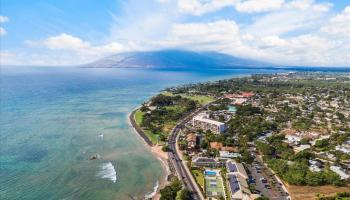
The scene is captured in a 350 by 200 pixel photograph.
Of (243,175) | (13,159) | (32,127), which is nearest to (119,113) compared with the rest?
(32,127)

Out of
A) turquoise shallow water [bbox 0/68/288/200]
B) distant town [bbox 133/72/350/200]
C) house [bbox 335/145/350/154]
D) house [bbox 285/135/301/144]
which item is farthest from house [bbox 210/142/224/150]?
house [bbox 335/145/350/154]

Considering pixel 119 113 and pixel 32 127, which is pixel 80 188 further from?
pixel 119 113

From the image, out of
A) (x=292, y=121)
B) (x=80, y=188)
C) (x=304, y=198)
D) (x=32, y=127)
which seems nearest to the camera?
(x=304, y=198)

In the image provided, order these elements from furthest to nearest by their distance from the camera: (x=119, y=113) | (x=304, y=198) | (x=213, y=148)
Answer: (x=119, y=113) < (x=213, y=148) < (x=304, y=198)

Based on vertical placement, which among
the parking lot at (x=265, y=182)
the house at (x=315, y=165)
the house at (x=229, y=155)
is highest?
the house at (x=229, y=155)

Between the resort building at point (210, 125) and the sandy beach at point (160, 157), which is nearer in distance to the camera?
the sandy beach at point (160, 157)

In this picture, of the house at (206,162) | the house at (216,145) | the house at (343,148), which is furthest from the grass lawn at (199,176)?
the house at (343,148)

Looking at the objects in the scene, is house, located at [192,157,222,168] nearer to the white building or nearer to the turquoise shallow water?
the turquoise shallow water

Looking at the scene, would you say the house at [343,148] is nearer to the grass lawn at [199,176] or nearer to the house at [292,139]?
the house at [292,139]
